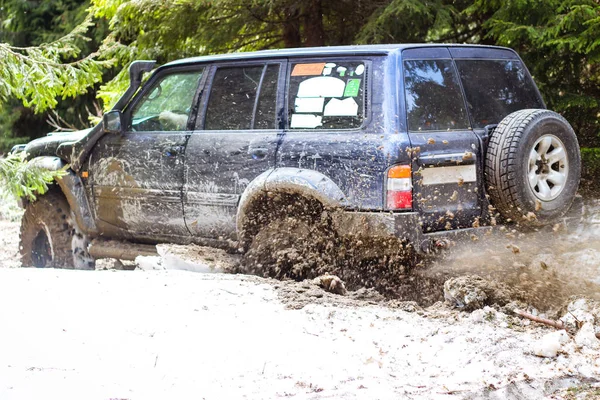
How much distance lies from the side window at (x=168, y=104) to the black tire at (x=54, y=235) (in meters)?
1.18

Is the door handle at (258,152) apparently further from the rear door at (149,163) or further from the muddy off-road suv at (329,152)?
the rear door at (149,163)

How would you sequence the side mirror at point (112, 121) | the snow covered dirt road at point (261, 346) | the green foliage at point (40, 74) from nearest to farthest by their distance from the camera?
1. the snow covered dirt road at point (261, 346)
2. the side mirror at point (112, 121)
3. the green foliage at point (40, 74)

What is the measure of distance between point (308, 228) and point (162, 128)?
1.72 meters

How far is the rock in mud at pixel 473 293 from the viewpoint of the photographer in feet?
16.3

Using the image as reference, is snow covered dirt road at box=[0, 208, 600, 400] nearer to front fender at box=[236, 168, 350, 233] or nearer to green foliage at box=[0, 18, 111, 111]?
front fender at box=[236, 168, 350, 233]

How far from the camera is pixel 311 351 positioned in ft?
13.7

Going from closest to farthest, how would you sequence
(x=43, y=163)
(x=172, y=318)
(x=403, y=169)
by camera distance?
(x=172, y=318) < (x=403, y=169) < (x=43, y=163)

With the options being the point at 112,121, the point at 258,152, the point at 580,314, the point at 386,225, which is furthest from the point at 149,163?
the point at 580,314

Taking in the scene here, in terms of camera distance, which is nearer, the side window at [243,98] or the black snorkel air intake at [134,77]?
the side window at [243,98]

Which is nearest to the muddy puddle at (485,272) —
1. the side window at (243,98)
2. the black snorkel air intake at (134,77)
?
the side window at (243,98)

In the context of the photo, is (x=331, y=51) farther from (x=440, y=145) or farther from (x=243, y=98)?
(x=440, y=145)

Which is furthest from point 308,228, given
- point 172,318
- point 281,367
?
point 281,367

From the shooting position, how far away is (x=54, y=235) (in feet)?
23.5

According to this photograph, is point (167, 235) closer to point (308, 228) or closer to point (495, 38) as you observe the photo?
point (308, 228)
